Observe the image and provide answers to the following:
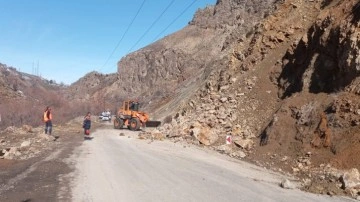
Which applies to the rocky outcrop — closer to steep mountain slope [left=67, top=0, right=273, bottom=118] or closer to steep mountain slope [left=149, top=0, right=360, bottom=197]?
steep mountain slope [left=67, top=0, right=273, bottom=118]

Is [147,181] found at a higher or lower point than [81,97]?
lower

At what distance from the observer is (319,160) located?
15953 mm

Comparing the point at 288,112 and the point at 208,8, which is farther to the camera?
the point at 208,8

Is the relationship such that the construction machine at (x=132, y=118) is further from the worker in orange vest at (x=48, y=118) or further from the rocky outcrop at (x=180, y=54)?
the rocky outcrop at (x=180, y=54)

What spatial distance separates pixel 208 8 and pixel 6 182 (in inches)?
3351

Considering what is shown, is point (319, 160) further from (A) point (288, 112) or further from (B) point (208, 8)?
(B) point (208, 8)

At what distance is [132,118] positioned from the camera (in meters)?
38.1

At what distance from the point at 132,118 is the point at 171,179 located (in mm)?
25815

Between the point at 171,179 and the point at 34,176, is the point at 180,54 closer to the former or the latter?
the point at 34,176

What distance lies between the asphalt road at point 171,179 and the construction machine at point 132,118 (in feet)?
59.6

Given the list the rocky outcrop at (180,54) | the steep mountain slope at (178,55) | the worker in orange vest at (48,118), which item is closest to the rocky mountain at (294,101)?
the worker in orange vest at (48,118)

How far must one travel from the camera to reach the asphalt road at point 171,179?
405 inches

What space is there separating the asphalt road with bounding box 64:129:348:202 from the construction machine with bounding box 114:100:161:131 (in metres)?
18.2

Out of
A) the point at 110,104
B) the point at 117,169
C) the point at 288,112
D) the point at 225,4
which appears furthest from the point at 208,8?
the point at 117,169
